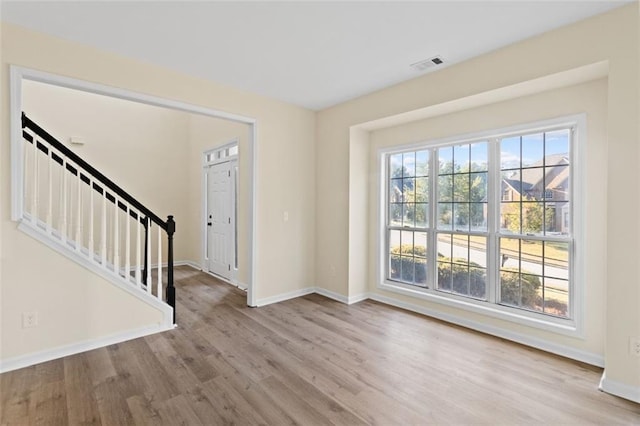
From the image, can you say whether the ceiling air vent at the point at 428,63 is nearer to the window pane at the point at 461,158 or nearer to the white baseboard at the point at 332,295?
the window pane at the point at 461,158

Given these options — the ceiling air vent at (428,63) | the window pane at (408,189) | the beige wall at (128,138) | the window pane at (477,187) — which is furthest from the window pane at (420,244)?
the beige wall at (128,138)

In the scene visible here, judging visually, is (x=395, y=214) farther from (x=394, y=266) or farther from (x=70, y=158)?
(x=70, y=158)

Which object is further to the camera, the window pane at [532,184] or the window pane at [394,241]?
the window pane at [394,241]

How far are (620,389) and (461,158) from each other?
7.71ft

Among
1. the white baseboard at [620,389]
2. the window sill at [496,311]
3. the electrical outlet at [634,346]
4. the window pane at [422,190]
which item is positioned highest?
the window pane at [422,190]

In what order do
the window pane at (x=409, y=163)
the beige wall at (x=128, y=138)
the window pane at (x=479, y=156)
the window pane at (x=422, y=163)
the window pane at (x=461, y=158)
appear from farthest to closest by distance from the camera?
the beige wall at (x=128, y=138) < the window pane at (x=409, y=163) < the window pane at (x=422, y=163) < the window pane at (x=461, y=158) < the window pane at (x=479, y=156)

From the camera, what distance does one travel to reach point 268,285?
4090 millimetres

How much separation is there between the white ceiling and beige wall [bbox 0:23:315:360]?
6.5 inches

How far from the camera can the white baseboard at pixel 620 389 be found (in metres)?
2.05

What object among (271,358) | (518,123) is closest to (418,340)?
(271,358)

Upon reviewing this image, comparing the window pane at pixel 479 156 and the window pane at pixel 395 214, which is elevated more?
the window pane at pixel 479 156

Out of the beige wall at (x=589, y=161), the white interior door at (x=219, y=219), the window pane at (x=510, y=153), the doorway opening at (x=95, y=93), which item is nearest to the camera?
the doorway opening at (x=95, y=93)

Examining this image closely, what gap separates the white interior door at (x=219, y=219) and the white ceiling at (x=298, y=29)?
96.5 inches

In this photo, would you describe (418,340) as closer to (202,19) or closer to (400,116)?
(400,116)
